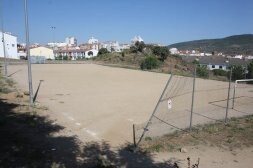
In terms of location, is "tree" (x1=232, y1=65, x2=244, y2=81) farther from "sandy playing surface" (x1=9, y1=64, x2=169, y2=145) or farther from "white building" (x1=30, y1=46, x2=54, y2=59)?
"white building" (x1=30, y1=46, x2=54, y2=59)

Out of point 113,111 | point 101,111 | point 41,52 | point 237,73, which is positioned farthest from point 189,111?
point 41,52

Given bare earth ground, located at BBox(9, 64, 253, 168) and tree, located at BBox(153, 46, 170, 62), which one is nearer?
bare earth ground, located at BBox(9, 64, 253, 168)

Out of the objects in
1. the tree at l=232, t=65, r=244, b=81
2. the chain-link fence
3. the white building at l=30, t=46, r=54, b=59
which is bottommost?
the chain-link fence

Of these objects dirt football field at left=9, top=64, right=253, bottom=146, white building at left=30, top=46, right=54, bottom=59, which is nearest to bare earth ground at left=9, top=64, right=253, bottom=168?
dirt football field at left=9, top=64, right=253, bottom=146

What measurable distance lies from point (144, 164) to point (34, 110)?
6.76 meters

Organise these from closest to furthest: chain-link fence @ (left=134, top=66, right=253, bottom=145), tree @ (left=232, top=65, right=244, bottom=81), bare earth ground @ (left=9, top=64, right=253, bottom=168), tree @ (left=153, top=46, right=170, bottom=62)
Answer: bare earth ground @ (left=9, top=64, right=253, bottom=168) → chain-link fence @ (left=134, top=66, right=253, bottom=145) → tree @ (left=232, top=65, right=244, bottom=81) → tree @ (left=153, top=46, right=170, bottom=62)

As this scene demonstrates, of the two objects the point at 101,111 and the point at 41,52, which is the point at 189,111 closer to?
the point at 101,111

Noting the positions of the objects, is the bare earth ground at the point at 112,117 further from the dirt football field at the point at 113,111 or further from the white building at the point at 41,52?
the white building at the point at 41,52

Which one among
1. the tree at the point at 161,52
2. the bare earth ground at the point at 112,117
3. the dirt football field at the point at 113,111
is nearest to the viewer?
the bare earth ground at the point at 112,117

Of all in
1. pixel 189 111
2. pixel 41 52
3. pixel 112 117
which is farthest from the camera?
pixel 41 52

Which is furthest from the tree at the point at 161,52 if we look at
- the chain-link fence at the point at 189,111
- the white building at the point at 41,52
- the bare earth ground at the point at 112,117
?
the chain-link fence at the point at 189,111

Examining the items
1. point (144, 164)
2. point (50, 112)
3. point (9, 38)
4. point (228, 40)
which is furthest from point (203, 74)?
point (228, 40)

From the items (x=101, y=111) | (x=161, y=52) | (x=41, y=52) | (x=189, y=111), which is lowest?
(x=101, y=111)

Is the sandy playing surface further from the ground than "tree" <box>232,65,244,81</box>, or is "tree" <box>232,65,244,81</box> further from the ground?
"tree" <box>232,65,244,81</box>
